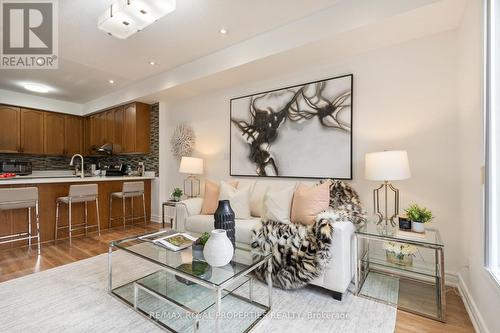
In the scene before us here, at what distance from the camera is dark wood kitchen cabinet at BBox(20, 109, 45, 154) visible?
5059 mm

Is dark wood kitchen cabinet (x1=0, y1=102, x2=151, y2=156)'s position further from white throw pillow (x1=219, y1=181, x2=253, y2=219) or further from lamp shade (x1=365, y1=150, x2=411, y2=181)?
lamp shade (x1=365, y1=150, x2=411, y2=181)

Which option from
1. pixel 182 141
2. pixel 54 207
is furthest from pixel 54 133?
pixel 182 141

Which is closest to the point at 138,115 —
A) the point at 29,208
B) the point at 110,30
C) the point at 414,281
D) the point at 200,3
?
the point at 29,208

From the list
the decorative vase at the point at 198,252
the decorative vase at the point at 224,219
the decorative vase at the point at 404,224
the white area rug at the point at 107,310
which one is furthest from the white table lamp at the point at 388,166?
the decorative vase at the point at 198,252

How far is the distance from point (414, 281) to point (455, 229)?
62cm

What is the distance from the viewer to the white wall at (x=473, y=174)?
1.54m

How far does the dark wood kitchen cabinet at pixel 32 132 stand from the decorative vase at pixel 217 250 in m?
5.61

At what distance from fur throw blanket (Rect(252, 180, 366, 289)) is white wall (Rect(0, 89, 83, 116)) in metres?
5.82

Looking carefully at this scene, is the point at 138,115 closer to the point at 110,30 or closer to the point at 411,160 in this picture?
the point at 110,30

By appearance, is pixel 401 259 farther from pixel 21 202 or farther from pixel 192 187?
pixel 21 202

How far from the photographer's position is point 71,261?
281 cm

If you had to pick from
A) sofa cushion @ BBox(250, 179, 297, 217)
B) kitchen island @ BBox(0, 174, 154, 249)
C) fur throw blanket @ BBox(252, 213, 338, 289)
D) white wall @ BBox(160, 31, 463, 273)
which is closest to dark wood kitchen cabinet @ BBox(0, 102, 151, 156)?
kitchen island @ BBox(0, 174, 154, 249)

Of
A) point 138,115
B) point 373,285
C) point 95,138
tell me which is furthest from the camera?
point 95,138

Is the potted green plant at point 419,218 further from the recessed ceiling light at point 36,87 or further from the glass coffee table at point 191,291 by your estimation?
the recessed ceiling light at point 36,87
